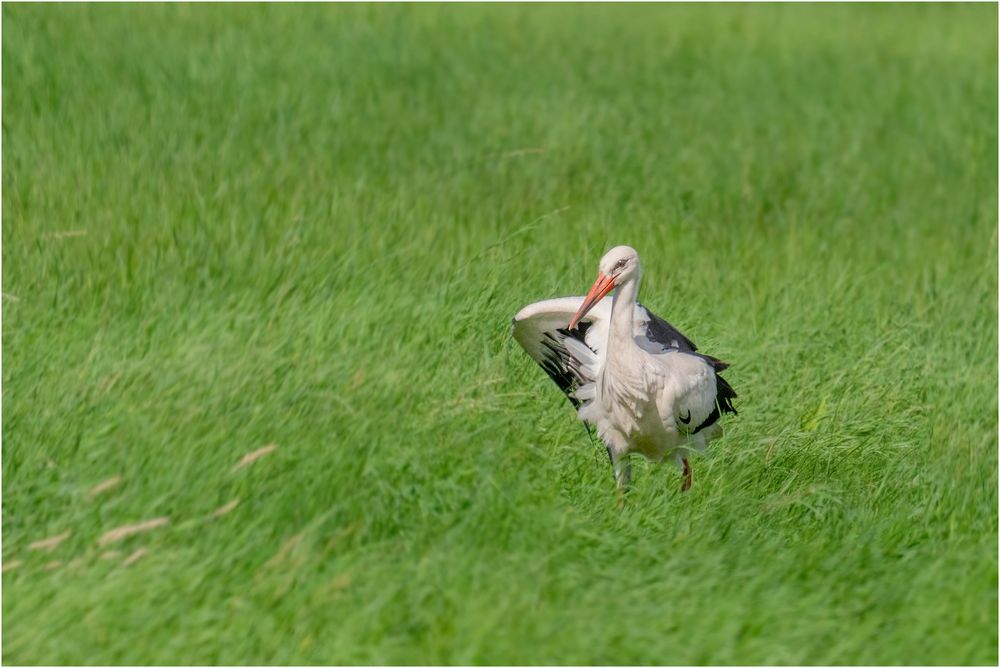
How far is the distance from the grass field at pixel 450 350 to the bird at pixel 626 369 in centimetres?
11

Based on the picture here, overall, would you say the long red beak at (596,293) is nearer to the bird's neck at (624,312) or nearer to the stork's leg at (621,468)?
the bird's neck at (624,312)

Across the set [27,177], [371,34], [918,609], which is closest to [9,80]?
[27,177]

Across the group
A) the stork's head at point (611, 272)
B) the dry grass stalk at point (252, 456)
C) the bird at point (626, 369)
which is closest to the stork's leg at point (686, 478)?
the bird at point (626, 369)

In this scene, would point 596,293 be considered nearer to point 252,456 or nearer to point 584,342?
point 584,342

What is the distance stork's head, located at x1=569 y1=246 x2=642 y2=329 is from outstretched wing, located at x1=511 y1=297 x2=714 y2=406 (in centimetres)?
32

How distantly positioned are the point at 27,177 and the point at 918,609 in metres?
4.92

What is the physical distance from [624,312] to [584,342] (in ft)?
1.48

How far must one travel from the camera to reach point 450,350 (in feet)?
18.5

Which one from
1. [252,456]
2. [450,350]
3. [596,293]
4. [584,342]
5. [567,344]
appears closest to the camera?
[252,456]

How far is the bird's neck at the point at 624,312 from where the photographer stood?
5.48 m

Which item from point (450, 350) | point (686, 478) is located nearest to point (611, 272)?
point (450, 350)

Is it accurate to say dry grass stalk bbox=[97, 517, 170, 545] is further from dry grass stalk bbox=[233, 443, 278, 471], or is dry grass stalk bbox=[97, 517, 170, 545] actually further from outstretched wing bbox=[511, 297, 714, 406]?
outstretched wing bbox=[511, 297, 714, 406]

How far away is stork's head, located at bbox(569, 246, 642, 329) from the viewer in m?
5.34

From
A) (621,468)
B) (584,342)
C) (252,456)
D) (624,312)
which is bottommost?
(621,468)
